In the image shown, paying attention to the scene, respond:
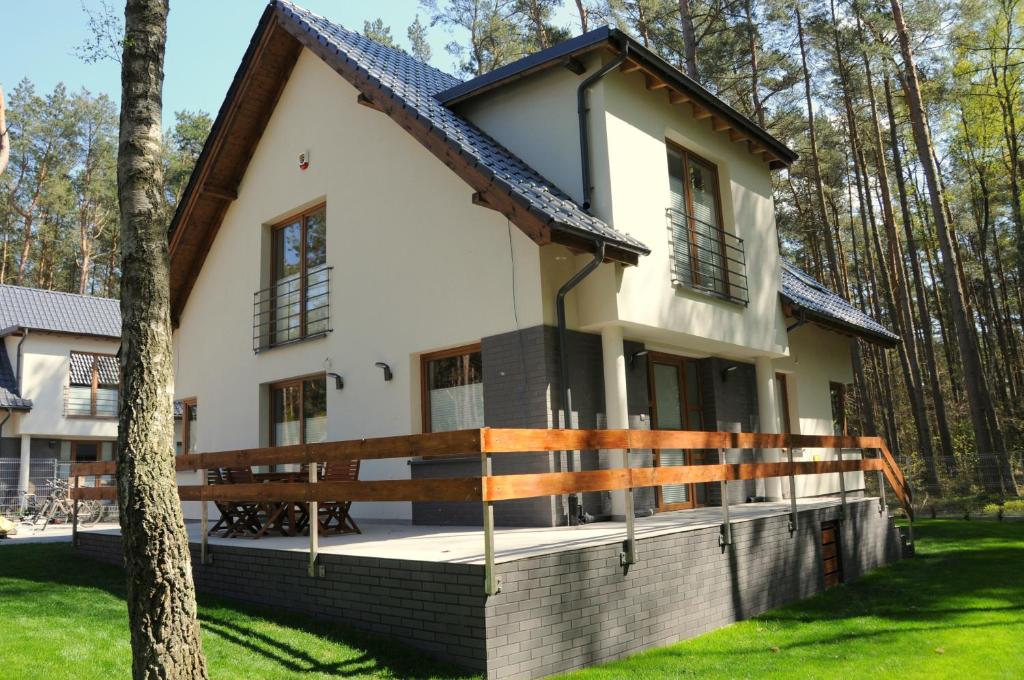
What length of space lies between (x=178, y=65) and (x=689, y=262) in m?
6.57

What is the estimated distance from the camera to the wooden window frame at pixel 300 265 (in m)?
11.8

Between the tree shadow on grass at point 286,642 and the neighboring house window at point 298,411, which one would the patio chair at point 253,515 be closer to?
the tree shadow on grass at point 286,642

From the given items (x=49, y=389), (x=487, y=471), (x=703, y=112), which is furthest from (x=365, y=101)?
(x=49, y=389)

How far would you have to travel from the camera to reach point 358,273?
1082 cm

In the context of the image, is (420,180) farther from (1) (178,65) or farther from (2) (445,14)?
(2) (445,14)

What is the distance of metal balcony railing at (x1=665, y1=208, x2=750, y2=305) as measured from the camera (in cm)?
992

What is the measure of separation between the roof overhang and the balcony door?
2002mm

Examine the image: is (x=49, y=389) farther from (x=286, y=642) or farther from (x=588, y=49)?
(x=286, y=642)

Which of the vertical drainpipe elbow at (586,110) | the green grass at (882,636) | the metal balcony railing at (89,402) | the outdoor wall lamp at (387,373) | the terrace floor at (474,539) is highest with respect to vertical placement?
the vertical drainpipe elbow at (586,110)

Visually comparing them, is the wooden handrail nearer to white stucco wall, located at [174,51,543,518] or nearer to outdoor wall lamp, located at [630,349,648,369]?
outdoor wall lamp, located at [630,349,648,369]

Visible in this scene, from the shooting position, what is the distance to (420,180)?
10.0 metres

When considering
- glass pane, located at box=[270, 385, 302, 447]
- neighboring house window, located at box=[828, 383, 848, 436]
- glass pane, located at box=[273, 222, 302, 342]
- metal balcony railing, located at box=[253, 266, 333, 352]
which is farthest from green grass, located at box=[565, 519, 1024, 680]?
glass pane, located at box=[273, 222, 302, 342]

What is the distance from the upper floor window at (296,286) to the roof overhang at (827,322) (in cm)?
701

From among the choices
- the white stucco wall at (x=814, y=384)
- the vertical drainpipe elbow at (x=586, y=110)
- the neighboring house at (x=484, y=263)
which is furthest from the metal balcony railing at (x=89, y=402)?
the vertical drainpipe elbow at (x=586, y=110)
